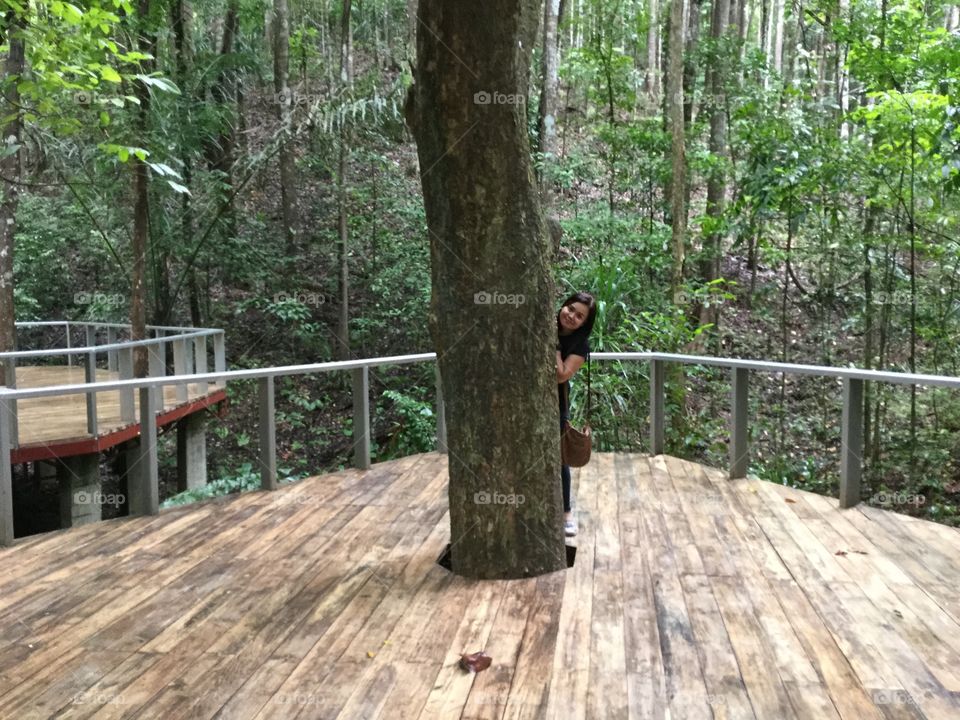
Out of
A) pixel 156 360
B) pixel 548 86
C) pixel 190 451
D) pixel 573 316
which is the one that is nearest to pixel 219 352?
pixel 156 360

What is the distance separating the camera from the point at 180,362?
10539 mm

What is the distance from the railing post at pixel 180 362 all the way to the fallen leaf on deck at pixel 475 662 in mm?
8114

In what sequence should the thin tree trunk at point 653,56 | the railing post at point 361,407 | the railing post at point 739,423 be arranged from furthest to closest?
1. the thin tree trunk at point 653,56
2. the railing post at point 361,407
3. the railing post at point 739,423

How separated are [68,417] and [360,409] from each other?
489 cm

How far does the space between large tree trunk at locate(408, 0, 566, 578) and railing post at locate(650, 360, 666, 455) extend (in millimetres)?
2674

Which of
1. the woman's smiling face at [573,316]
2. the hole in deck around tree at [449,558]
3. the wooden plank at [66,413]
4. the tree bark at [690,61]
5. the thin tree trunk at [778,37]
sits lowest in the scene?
the hole in deck around tree at [449,558]

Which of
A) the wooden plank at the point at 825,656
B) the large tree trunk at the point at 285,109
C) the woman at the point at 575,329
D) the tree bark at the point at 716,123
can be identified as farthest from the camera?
the large tree trunk at the point at 285,109

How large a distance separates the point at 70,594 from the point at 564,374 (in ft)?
8.76

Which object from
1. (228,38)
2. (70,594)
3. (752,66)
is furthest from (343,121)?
(70,594)

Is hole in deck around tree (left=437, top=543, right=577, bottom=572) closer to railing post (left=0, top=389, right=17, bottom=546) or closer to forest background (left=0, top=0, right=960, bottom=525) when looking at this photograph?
railing post (left=0, top=389, right=17, bottom=546)

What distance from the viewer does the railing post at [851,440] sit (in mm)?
4828

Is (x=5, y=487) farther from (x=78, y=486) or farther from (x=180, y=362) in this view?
(x=180, y=362)

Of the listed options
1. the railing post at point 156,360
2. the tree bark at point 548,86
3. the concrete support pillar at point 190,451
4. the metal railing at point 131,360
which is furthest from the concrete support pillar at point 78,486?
the tree bark at point 548,86

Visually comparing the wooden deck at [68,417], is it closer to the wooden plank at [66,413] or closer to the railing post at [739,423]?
the wooden plank at [66,413]
